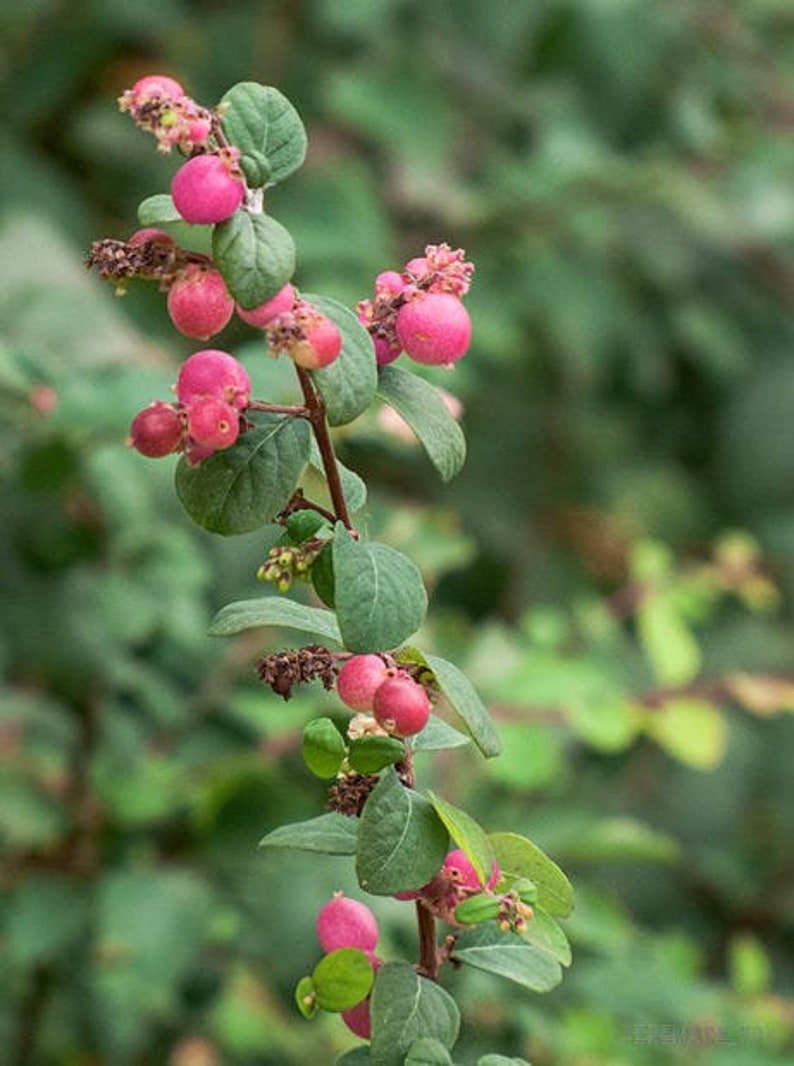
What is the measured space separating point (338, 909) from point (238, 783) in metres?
0.46

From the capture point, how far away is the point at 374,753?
0.38 meters

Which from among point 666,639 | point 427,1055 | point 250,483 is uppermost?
point 666,639

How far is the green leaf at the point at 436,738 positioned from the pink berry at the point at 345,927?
4 centimetres

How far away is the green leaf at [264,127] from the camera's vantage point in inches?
14.4

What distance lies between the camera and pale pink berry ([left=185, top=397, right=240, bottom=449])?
1.19ft

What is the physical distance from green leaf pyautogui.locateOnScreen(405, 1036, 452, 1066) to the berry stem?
119 mm

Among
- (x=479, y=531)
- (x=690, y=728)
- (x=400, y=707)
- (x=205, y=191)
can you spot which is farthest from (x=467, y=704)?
(x=479, y=531)

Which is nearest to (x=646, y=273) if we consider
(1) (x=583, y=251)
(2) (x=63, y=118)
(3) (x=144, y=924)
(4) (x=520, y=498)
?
(1) (x=583, y=251)

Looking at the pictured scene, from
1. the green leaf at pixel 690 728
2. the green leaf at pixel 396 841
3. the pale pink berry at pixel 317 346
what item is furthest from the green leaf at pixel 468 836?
the green leaf at pixel 690 728

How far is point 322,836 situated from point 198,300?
14 cm

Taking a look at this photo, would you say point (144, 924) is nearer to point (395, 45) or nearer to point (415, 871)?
point (415, 871)

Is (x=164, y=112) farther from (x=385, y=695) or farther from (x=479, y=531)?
(x=479, y=531)

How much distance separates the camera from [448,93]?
173cm

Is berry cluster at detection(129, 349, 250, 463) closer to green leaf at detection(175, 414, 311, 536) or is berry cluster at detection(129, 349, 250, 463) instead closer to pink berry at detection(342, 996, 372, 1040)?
green leaf at detection(175, 414, 311, 536)
